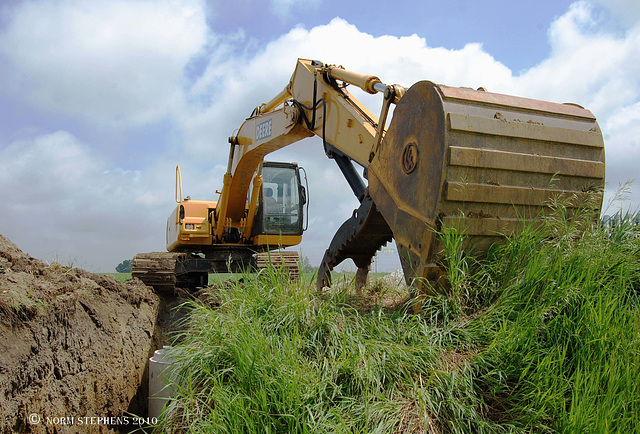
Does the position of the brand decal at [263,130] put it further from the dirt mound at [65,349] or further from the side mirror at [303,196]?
the dirt mound at [65,349]

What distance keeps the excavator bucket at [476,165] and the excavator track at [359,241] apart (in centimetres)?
57

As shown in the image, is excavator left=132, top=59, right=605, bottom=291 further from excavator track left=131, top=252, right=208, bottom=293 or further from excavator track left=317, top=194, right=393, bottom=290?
excavator track left=131, top=252, right=208, bottom=293

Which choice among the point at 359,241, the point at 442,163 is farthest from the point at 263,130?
the point at 442,163

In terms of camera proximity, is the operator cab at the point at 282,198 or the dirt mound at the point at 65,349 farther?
the operator cab at the point at 282,198

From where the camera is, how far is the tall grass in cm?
260

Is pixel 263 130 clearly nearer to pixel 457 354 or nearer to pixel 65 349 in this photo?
pixel 65 349

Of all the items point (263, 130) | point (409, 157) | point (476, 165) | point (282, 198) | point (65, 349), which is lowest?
point (65, 349)

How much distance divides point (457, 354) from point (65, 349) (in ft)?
11.2

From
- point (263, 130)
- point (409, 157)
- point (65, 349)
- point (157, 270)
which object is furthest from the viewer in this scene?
point (157, 270)

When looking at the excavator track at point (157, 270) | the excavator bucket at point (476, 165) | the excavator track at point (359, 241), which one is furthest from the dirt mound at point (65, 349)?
the excavator bucket at point (476, 165)

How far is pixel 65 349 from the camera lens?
173 inches

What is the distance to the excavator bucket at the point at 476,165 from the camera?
10.8 ft

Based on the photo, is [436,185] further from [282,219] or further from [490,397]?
[282,219]

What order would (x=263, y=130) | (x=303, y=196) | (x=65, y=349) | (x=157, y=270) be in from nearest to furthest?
(x=65, y=349) → (x=263, y=130) → (x=157, y=270) → (x=303, y=196)
